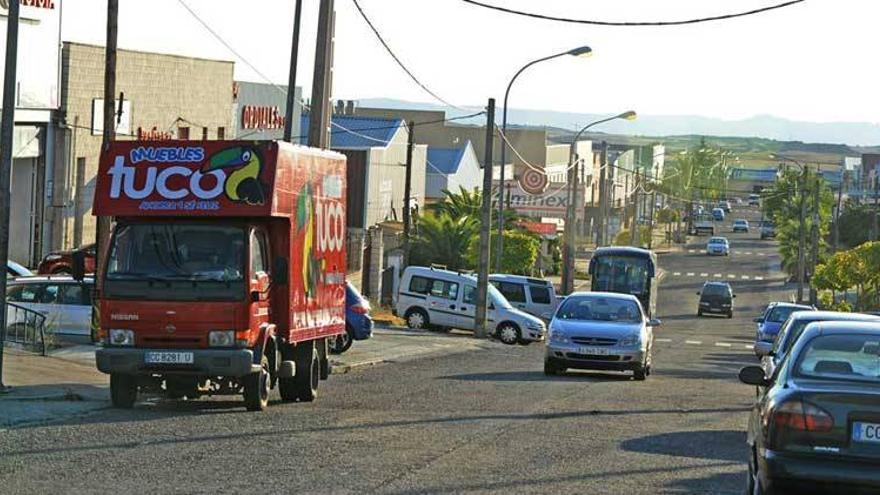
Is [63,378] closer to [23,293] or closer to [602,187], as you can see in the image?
[23,293]

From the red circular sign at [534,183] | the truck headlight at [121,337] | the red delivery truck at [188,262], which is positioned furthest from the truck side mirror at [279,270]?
the red circular sign at [534,183]

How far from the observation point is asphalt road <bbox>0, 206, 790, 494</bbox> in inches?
514

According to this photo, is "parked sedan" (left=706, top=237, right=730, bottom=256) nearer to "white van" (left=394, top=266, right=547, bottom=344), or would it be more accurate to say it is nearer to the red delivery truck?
"white van" (left=394, top=266, right=547, bottom=344)

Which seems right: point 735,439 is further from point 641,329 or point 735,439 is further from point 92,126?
point 92,126

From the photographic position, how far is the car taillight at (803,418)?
423 inches


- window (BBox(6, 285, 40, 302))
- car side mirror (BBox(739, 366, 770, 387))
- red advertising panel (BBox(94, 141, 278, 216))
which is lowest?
window (BBox(6, 285, 40, 302))

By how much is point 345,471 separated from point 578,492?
6.74 ft

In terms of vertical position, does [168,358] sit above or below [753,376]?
below

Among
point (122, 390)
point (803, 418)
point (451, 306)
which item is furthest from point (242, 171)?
point (451, 306)

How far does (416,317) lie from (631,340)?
19548mm

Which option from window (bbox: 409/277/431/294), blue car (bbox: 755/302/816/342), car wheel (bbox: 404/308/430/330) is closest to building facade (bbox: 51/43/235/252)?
window (bbox: 409/277/431/294)

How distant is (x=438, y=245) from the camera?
62406 mm

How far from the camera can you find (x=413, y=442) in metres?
15.9

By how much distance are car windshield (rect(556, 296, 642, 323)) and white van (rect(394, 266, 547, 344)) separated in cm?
1682
